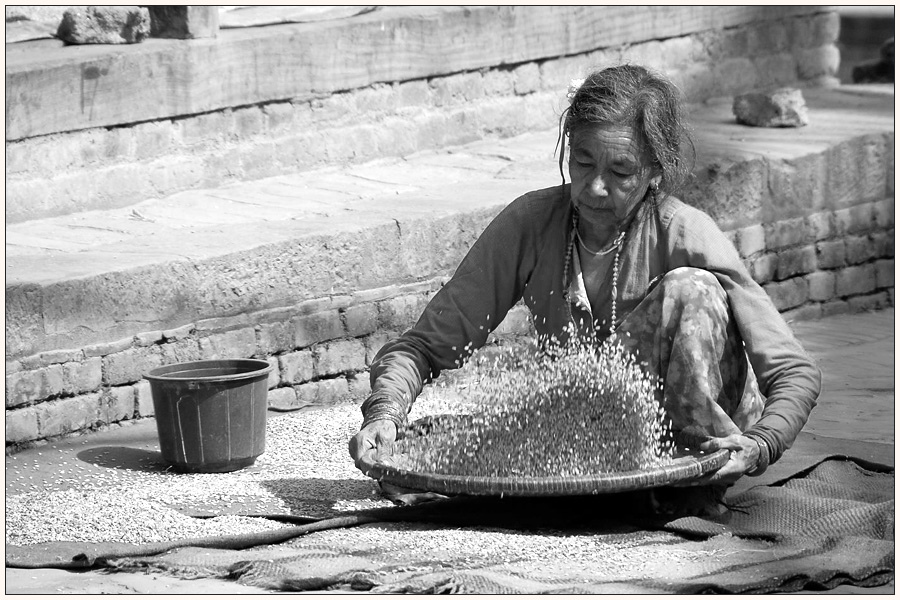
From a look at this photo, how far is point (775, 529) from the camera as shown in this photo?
375 centimetres

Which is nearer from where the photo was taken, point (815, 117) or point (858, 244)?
point (858, 244)

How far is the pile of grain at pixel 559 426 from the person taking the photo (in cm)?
369

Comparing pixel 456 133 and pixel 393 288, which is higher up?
pixel 456 133

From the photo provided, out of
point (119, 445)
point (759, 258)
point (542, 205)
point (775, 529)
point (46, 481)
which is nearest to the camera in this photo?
point (775, 529)

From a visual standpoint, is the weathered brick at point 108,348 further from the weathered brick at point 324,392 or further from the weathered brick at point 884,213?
the weathered brick at point 884,213

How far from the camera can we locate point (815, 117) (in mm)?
7898

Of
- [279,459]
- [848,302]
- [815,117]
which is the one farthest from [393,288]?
[815,117]

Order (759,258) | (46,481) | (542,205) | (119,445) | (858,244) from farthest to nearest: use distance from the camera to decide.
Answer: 1. (858,244)
2. (759,258)
3. (119,445)
4. (46,481)
5. (542,205)

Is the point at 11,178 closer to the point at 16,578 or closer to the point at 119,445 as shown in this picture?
the point at 119,445

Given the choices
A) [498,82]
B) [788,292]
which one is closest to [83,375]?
[498,82]

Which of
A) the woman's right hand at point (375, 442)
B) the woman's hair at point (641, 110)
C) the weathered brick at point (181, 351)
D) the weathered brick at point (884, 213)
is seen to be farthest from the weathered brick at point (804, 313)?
the woman's right hand at point (375, 442)

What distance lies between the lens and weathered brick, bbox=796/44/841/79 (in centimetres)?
883

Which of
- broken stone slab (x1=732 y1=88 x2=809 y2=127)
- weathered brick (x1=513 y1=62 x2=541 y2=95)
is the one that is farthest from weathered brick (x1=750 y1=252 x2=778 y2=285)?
weathered brick (x1=513 y1=62 x2=541 y2=95)

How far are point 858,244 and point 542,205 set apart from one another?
3756mm
